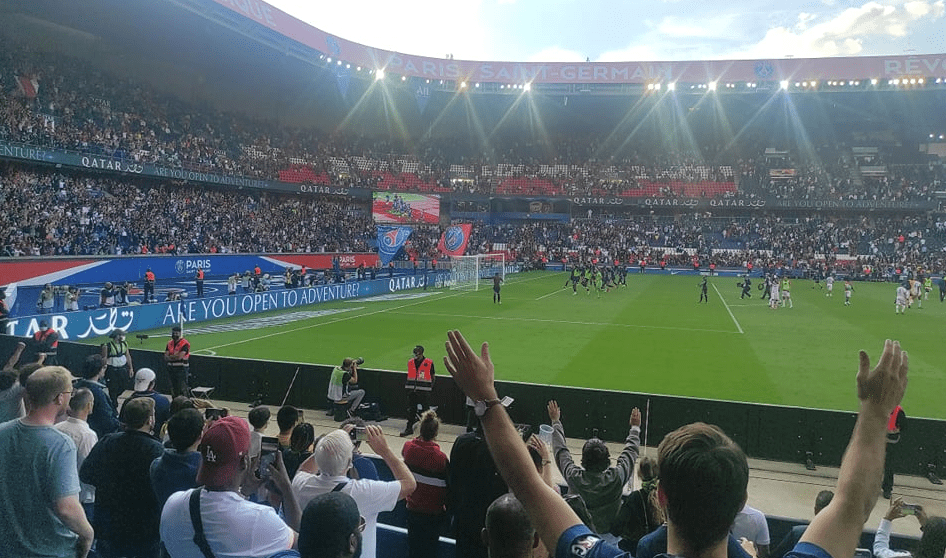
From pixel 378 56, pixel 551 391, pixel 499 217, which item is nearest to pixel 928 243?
pixel 499 217

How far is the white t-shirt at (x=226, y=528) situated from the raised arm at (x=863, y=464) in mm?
2649

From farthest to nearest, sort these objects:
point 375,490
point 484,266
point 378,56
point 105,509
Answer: point 378,56, point 484,266, point 105,509, point 375,490

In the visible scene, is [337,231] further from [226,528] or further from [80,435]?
[226,528]

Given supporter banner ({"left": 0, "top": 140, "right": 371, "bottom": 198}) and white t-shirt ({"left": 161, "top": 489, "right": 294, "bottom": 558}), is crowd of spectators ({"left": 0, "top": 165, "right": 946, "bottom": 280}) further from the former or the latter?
white t-shirt ({"left": 161, "top": 489, "right": 294, "bottom": 558})

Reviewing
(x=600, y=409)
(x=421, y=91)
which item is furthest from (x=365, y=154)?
(x=600, y=409)

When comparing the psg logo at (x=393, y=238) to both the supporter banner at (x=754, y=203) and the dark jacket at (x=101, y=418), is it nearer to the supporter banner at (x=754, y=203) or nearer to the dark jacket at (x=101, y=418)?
the dark jacket at (x=101, y=418)

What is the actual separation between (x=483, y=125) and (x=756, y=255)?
3574cm

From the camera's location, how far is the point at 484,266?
55375mm

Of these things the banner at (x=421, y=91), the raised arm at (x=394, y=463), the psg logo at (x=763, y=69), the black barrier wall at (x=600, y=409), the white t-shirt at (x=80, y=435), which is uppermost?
the psg logo at (x=763, y=69)

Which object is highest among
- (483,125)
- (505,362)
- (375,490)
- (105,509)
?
(483,125)

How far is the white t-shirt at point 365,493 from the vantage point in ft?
13.0

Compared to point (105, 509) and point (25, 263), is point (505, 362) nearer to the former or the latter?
point (105, 509)

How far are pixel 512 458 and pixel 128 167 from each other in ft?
150

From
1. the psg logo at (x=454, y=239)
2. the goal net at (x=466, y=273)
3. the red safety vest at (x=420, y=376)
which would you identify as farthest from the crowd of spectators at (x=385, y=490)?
the goal net at (x=466, y=273)
